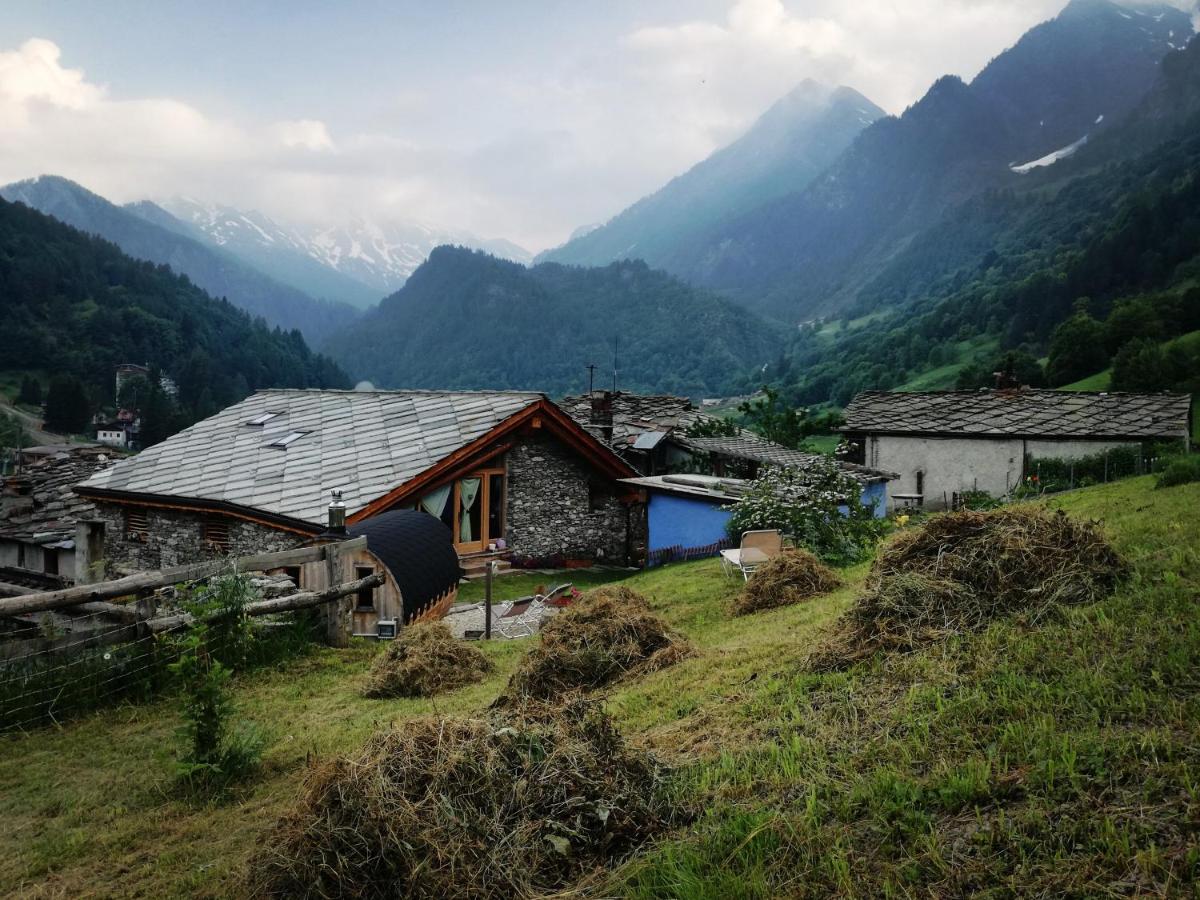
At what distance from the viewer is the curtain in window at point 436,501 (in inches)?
768

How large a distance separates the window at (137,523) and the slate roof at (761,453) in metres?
18.3

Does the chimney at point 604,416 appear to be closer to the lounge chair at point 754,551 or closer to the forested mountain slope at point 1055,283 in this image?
the lounge chair at point 754,551

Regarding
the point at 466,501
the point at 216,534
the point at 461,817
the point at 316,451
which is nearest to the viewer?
the point at 461,817

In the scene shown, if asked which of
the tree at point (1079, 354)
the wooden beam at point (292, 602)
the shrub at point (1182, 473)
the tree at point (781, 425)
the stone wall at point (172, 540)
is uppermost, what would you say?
the tree at point (1079, 354)

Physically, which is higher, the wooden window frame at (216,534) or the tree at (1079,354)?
the tree at (1079,354)

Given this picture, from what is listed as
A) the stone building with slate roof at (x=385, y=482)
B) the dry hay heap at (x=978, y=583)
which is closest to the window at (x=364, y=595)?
the stone building with slate roof at (x=385, y=482)

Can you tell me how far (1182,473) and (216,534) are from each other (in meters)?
19.7

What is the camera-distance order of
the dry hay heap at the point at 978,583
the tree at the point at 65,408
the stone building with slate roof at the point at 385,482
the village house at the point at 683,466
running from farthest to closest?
1. the tree at the point at 65,408
2. the village house at the point at 683,466
3. the stone building with slate roof at the point at 385,482
4. the dry hay heap at the point at 978,583

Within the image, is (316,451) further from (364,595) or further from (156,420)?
(156,420)

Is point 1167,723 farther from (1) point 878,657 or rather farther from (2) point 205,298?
(2) point 205,298

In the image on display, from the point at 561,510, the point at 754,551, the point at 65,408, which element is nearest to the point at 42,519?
the point at 561,510

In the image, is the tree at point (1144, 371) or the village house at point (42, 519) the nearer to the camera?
the village house at point (42, 519)

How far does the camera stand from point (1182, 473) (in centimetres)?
1179

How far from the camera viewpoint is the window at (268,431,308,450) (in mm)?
22016
